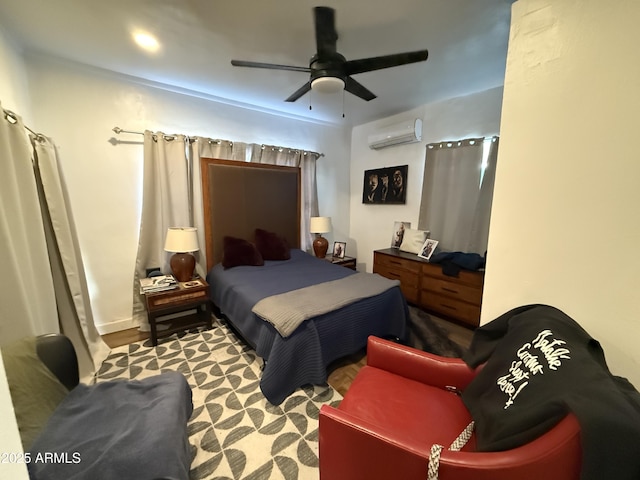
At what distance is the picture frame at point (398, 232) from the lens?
361 centimetres

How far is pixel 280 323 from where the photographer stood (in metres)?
1.73

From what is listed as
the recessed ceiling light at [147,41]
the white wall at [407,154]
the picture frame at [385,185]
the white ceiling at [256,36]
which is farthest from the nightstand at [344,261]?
the recessed ceiling light at [147,41]

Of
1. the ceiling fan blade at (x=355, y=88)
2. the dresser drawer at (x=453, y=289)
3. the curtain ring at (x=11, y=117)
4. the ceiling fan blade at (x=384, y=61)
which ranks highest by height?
the ceiling fan blade at (x=384, y=61)

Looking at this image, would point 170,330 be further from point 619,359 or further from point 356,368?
point 619,359

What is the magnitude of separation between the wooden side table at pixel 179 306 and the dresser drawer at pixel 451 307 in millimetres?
2445

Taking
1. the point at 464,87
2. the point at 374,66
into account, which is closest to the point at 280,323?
the point at 374,66

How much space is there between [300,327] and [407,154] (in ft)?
9.29

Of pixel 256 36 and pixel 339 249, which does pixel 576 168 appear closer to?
pixel 256 36

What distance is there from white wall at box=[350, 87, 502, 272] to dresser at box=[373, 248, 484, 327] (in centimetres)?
56

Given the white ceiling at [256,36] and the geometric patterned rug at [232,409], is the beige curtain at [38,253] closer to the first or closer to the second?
the geometric patterned rug at [232,409]

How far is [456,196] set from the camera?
10.0 feet

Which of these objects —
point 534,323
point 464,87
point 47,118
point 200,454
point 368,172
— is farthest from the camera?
point 368,172

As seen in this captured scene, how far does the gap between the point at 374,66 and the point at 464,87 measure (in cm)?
163

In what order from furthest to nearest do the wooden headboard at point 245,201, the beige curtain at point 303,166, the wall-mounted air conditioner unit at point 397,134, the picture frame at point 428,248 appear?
the beige curtain at point 303,166 < the wall-mounted air conditioner unit at point 397,134 < the picture frame at point 428,248 < the wooden headboard at point 245,201
